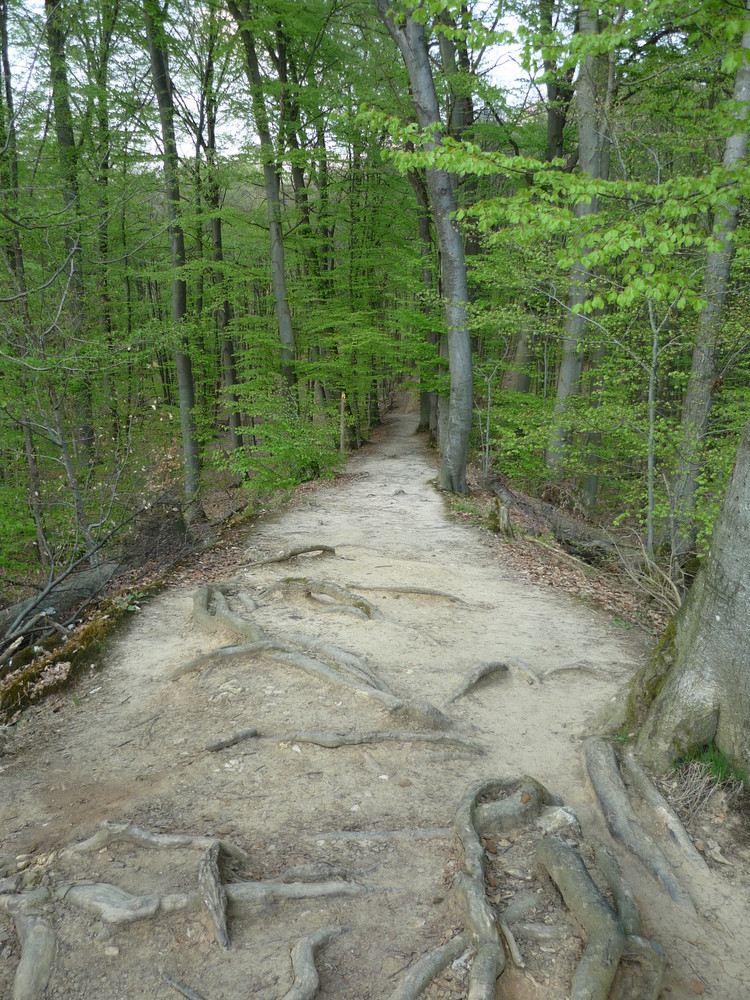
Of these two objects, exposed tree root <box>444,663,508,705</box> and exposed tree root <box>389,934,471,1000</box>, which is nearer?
exposed tree root <box>389,934,471,1000</box>

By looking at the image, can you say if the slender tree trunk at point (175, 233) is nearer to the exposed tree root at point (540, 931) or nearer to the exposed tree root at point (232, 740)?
the exposed tree root at point (232, 740)

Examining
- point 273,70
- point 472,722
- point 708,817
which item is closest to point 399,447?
point 273,70

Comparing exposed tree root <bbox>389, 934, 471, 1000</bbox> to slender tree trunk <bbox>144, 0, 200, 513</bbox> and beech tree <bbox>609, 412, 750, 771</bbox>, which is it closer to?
beech tree <bbox>609, 412, 750, 771</bbox>

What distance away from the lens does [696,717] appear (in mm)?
3506

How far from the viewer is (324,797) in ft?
11.9

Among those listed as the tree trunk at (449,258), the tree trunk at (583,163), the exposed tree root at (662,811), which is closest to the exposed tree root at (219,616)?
the exposed tree root at (662,811)

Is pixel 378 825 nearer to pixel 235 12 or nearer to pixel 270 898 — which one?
pixel 270 898

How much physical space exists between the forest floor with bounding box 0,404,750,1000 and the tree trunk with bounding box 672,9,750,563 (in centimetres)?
212

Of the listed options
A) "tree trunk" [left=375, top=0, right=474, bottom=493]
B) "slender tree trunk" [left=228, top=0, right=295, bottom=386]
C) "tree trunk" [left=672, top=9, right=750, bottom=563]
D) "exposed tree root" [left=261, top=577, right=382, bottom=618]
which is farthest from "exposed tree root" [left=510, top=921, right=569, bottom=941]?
"slender tree trunk" [left=228, top=0, right=295, bottom=386]

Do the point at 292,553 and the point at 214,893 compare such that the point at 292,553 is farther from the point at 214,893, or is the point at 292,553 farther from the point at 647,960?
the point at 647,960

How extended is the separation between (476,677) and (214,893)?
296cm

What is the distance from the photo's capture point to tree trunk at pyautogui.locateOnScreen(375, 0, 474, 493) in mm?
10680

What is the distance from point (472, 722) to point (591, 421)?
541cm

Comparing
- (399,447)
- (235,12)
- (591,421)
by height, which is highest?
(235,12)
